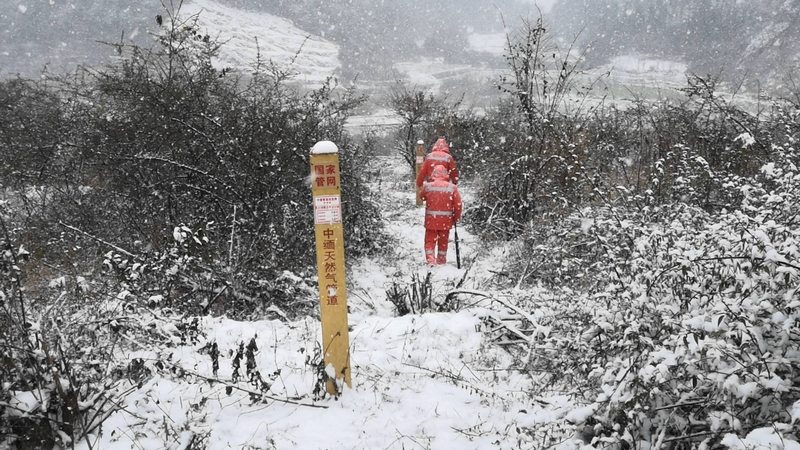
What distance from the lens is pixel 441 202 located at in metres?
6.88

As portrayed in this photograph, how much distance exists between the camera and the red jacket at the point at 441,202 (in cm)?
684

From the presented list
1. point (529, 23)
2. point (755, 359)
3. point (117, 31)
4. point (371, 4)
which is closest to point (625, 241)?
point (755, 359)

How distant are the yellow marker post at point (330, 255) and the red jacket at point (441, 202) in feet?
13.3

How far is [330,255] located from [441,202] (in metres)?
4.20

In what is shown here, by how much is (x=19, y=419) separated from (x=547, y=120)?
716cm

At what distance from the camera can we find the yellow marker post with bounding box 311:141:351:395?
274cm

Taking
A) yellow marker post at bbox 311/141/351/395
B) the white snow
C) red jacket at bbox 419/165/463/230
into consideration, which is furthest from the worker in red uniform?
the white snow

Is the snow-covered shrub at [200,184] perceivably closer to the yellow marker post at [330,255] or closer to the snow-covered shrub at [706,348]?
the yellow marker post at [330,255]

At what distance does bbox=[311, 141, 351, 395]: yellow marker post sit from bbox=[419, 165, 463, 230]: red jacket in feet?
13.3

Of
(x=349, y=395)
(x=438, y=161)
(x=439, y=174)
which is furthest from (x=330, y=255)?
(x=438, y=161)

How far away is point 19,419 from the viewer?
2.32 m

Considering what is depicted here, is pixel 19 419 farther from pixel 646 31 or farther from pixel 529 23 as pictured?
pixel 646 31

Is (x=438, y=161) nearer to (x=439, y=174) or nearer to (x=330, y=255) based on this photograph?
(x=439, y=174)

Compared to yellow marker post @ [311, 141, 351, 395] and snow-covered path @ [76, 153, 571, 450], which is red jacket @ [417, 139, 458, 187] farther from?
yellow marker post @ [311, 141, 351, 395]
